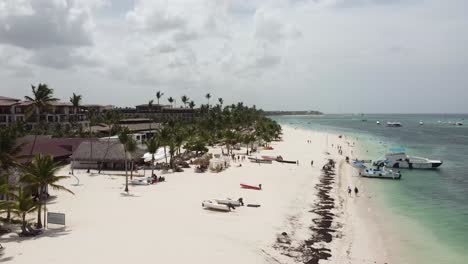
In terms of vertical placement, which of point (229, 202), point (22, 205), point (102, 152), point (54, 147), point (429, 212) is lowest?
point (429, 212)

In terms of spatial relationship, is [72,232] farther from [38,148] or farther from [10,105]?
[10,105]

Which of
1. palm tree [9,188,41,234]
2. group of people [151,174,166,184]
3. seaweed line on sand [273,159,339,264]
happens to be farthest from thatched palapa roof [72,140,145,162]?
palm tree [9,188,41,234]

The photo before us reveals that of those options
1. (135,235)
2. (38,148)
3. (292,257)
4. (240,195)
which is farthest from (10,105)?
(292,257)

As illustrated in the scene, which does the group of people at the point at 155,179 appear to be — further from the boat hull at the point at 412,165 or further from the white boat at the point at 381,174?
the boat hull at the point at 412,165

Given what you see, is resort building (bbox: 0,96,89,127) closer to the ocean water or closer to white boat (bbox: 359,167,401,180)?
white boat (bbox: 359,167,401,180)

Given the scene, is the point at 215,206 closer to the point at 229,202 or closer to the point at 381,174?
the point at 229,202

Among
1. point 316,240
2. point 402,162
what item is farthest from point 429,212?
point 402,162

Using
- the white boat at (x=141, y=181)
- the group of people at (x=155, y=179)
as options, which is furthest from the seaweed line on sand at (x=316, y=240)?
the white boat at (x=141, y=181)
